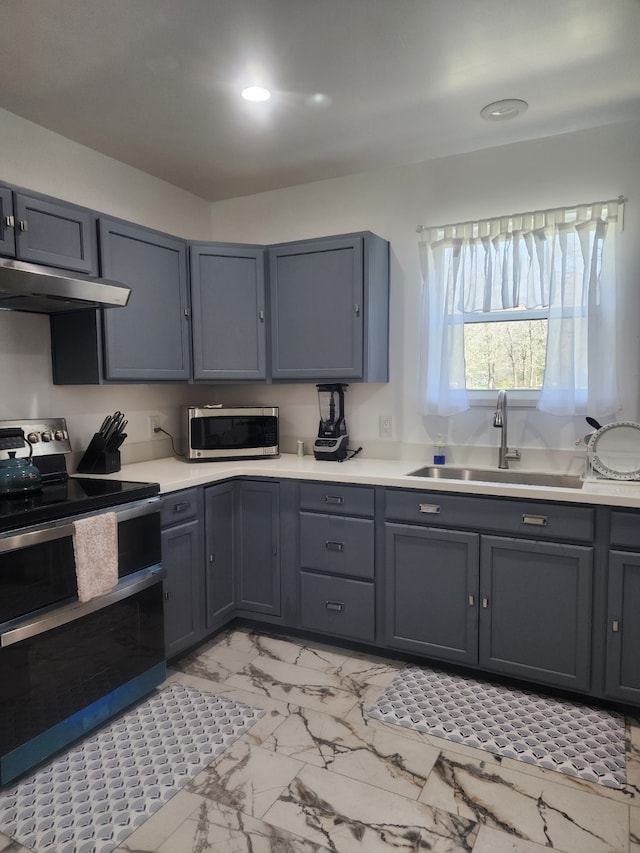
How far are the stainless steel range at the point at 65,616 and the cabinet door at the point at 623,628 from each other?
187 centimetres

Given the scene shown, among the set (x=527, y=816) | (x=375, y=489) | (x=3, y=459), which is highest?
(x=3, y=459)

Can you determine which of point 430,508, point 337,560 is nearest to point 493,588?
point 430,508

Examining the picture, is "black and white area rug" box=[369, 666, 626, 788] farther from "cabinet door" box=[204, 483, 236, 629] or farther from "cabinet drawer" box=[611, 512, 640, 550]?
"cabinet door" box=[204, 483, 236, 629]

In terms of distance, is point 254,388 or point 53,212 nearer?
point 53,212

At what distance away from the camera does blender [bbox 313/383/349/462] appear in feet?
10.4

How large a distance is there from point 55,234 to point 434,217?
6.30 feet

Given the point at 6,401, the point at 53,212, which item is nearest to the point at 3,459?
the point at 6,401

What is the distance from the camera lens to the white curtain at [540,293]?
8.79 feet

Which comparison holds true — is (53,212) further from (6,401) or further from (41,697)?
(41,697)

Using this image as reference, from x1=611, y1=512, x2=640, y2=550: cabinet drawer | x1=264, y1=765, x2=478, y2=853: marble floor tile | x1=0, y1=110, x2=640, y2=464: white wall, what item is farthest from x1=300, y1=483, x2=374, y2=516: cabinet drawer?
x1=264, y1=765, x2=478, y2=853: marble floor tile

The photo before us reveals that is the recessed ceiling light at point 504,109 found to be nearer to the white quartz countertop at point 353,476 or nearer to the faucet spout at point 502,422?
the faucet spout at point 502,422

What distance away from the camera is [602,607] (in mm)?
2262

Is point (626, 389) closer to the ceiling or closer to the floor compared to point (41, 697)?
closer to the ceiling

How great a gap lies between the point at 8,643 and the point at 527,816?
174cm
